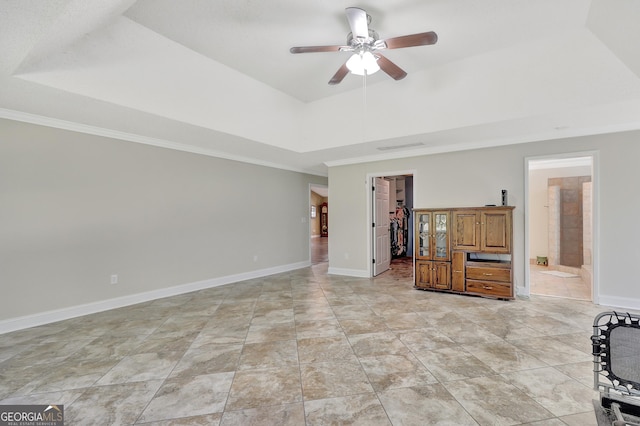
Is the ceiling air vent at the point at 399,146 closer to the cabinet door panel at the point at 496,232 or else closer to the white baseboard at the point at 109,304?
the cabinet door panel at the point at 496,232

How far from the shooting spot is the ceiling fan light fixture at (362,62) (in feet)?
8.98

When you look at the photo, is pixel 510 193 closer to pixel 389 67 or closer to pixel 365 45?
pixel 389 67

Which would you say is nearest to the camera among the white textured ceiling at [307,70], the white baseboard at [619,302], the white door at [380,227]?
the white textured ceiling at [307,70]

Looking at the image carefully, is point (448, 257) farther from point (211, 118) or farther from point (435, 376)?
point (211, 118)

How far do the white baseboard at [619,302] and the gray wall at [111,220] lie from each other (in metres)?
5.77

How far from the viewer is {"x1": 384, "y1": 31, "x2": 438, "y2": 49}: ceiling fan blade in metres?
2.29

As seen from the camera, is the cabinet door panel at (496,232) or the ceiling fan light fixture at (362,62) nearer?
the ceiling fan light fixture at (362,62)

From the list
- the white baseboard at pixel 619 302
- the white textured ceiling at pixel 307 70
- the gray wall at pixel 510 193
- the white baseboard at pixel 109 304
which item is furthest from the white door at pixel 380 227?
the white baseboard at pixel 619 302

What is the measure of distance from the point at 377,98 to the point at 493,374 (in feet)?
12.2

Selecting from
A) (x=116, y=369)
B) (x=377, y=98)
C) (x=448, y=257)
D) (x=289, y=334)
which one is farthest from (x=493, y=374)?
(x=377, y=98)

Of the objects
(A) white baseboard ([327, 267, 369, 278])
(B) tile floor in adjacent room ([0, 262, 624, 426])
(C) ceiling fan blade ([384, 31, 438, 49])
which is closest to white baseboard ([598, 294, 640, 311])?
(B) tile floor in adjacent room ([0, 262, 624, 426])

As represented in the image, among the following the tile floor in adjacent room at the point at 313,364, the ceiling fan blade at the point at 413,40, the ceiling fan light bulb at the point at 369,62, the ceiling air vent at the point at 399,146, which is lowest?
the tile floor in adjacent room at the point at 313,364

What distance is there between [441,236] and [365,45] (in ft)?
11.3

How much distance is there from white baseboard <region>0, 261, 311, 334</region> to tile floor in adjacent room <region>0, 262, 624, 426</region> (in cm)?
18
